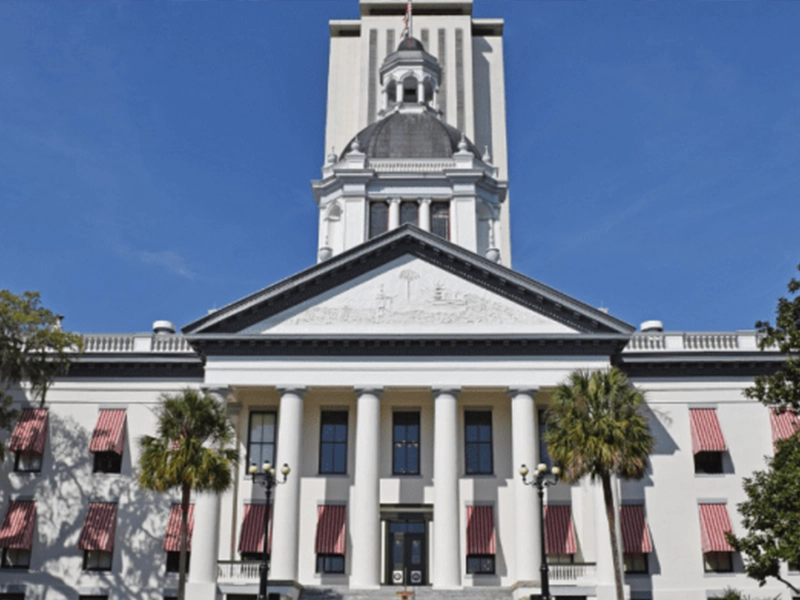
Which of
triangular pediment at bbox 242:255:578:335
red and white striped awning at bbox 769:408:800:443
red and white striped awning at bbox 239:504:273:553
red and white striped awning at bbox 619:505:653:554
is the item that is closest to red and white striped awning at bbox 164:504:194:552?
red and white striped awning at bbox 239:504:273:553

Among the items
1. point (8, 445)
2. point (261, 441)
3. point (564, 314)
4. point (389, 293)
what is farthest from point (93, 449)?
point (564, 314)

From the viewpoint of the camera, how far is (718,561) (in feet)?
127

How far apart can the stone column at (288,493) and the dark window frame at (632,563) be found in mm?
12998

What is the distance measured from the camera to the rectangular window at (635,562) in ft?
127

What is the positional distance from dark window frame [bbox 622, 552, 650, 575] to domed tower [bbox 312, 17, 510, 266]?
17.1 metres

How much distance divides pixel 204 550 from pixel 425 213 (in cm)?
2262

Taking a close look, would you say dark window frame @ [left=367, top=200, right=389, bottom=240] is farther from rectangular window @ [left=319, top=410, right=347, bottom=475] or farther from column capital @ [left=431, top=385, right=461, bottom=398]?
column capital @ [left=431, top=385, right=461, bottom=398]

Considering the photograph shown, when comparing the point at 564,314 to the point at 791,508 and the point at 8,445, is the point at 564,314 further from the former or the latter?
the point at 8,445

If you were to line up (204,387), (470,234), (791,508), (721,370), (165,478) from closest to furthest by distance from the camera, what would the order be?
(791,508) < (165,478) < (204,387) < (721,370) < (470,234)

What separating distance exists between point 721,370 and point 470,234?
1512cm

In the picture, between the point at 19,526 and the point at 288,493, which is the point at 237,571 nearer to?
the point at 288,493

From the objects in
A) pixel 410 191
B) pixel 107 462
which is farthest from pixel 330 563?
pixel 410 191

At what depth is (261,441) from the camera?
4097cm

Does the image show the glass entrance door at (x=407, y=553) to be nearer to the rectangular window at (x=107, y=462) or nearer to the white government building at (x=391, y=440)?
the white government building at (x=391, y=440)
